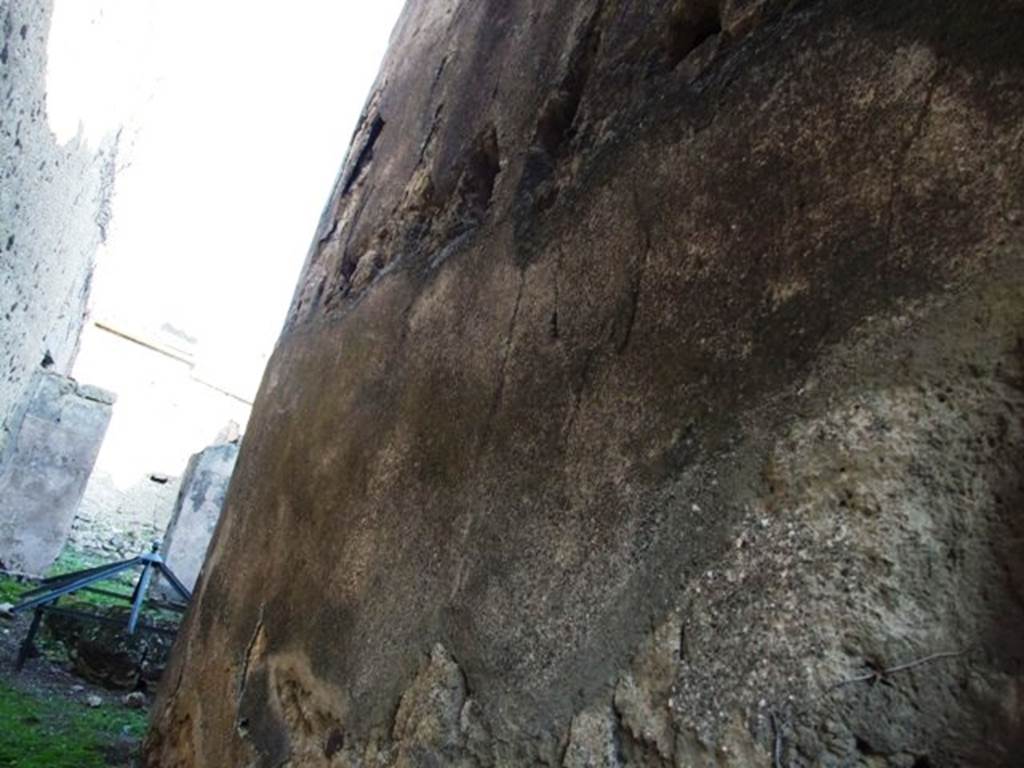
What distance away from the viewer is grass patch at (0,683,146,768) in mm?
2568

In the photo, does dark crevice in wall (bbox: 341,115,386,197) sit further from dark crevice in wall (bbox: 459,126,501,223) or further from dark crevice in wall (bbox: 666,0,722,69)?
dark crevice in wall (bbox: 666,0,722,69)

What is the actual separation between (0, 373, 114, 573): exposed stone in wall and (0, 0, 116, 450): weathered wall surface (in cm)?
31

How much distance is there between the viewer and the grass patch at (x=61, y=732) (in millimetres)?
2568

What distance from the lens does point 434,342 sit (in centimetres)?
152

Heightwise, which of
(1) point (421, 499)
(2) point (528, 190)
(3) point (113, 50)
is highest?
(3) point (113, 50)

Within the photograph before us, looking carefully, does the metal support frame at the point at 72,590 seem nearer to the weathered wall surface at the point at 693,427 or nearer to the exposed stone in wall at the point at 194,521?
the exposed stone in wall at the point at 194,521

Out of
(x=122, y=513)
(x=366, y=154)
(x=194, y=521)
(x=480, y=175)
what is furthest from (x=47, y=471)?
(x=122, y=513)

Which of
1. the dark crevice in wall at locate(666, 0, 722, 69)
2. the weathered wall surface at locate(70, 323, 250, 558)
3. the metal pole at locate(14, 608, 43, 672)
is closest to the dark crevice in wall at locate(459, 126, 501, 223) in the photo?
the dark crevice in wall at locate(666, 0, 722, 69)

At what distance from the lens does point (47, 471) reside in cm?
579

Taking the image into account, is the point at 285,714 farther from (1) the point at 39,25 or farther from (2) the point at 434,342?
(1) the point at 39,25

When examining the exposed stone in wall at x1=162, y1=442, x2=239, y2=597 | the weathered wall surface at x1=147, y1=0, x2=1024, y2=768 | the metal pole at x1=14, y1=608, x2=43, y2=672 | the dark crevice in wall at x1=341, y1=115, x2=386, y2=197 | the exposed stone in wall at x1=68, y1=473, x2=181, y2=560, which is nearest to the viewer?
the weathered wall surface at x1=147, y1=0, x2=1024, y2=768

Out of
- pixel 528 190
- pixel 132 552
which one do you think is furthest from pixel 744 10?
pixel 132 552

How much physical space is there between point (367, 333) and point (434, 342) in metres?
0.40

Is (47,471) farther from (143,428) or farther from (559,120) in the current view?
(143,428)
